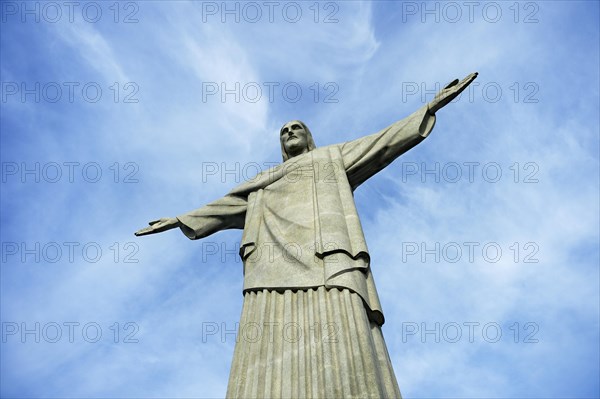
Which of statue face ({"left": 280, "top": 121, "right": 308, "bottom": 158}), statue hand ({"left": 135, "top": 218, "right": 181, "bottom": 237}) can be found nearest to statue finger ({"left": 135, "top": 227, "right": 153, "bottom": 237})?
statue hand ({"left": 135, "top": 218, "right": 181, "bottom": 237})

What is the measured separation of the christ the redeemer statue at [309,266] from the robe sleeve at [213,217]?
0.02 metres

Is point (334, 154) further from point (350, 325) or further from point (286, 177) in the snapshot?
point (350, 325)

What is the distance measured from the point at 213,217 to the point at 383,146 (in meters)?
3.36

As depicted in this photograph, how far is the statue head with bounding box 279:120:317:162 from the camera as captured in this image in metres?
12.1

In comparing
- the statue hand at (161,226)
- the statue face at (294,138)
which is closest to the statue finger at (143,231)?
the statue hand at (161,226)

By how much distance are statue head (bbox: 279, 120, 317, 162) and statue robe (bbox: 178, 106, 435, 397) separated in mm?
491

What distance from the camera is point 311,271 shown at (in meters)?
8.73

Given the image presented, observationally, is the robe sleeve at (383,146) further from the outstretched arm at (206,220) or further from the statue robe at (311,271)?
the outstretched arm at (206,220)

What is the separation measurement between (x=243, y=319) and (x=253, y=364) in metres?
Result: 0.90

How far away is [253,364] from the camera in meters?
7.74

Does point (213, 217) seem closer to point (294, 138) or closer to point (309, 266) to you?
point (294, 138)

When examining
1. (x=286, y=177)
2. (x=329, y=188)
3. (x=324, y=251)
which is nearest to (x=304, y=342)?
(x=324, y=251)

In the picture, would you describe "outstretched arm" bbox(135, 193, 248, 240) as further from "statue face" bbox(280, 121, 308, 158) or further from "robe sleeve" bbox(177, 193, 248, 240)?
"statue face" bbox(280, 121, 308, 158)

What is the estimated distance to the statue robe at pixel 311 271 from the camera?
740 centimetres
